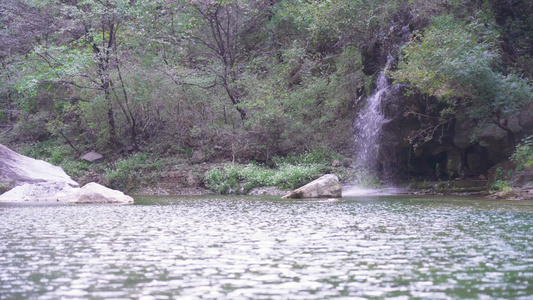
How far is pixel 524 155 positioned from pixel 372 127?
682cm

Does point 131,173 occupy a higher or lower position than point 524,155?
lower

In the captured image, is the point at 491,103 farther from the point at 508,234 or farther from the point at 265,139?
the point at 265,139

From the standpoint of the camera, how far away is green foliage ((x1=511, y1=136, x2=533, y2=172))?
16.8 metres

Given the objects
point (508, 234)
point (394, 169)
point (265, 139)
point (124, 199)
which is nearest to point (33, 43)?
point (265, 139)

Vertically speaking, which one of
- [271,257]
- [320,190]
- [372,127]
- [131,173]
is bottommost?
[271,257]

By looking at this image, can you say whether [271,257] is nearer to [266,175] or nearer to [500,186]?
[500,186]

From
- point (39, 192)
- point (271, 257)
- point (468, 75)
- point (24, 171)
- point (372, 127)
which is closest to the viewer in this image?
point (271, 257)

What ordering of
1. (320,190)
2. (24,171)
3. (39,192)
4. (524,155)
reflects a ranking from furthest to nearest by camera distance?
(24,171), (39,192), (320,190), (524,155)

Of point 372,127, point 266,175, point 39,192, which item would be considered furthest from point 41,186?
point 372,127

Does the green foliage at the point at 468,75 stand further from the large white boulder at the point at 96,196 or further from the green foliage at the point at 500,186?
the large white boulder at the point at 96,196

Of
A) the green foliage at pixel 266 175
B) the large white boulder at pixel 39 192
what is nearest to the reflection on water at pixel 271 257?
the large white boulder at pixel 39 192

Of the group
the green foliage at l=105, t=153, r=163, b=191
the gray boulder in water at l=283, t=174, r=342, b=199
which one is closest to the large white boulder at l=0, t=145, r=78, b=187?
the green foliage at l=105, t=153, r=163, b=191

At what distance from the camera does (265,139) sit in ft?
89.1

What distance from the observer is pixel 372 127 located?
73.9 ft
